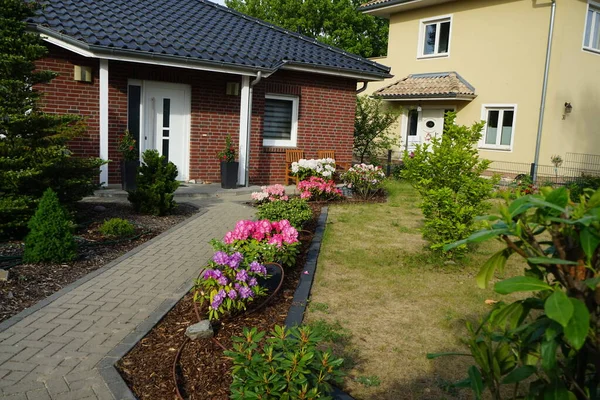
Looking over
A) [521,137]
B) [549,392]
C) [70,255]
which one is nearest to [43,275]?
[70,255]

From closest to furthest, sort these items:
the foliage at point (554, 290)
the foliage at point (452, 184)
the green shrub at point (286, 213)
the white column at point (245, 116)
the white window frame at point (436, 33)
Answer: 1. the foliage at point (554, 290)
2. the foliage at point (452, 184)
3. the green shrub at point (286, 213)
4. the white column at point (245, 116)
5. the white window frame at point (436, 33)

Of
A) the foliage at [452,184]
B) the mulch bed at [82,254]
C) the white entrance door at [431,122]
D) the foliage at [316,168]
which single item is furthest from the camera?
the white entrance door at [431,122]

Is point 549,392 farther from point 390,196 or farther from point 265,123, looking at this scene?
point 265,123

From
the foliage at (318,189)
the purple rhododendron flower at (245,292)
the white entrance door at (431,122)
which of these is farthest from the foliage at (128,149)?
the white entrance door at (431,122)

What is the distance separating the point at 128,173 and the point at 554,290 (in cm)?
1011

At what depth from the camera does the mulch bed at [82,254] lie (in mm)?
4801

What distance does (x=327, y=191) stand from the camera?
1075 centimetres

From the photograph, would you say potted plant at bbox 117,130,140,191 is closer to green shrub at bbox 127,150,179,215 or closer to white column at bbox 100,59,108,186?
white column at bbox 100,59,108,186

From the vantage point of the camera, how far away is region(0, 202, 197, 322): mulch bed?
4801 millimetres

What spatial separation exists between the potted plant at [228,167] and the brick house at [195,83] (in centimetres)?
50

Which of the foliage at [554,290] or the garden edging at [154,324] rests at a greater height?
the foliage at [554,290]

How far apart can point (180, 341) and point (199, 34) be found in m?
10.3

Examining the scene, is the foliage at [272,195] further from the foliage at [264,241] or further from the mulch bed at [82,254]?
the foliage at [264,241]

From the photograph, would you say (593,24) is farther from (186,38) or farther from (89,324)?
(89,324)
